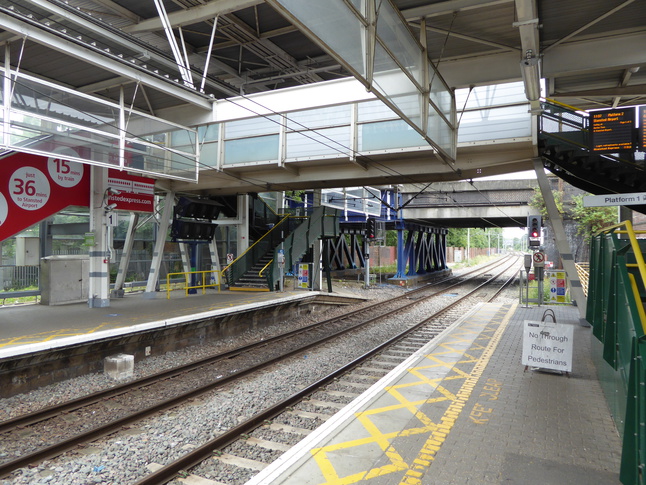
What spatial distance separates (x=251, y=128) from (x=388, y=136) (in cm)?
503

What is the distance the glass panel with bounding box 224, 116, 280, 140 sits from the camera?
1480 cm

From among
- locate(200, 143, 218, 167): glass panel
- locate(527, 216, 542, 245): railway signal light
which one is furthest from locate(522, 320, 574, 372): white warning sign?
locate(200, 143, 218, 167): glass panel

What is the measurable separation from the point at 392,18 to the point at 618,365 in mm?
5811

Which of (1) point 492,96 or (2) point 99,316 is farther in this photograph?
(1) point 492,96

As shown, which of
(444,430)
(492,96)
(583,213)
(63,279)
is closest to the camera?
(444,430)

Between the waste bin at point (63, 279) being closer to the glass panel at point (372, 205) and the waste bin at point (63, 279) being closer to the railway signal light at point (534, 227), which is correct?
the railway signal light at point (534, 227)

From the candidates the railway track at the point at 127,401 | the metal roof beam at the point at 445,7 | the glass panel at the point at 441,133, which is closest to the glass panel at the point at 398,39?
the metal roof beam at the point at 445,7

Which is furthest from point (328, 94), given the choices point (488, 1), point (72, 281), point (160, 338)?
point (72, 281)

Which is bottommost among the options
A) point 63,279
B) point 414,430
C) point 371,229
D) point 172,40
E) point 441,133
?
point 414,430

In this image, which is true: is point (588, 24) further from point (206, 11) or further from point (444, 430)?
point (206, 11)

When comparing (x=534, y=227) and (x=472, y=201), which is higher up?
(x=472, y=201)

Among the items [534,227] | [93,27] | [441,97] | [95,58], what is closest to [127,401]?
[95,58]

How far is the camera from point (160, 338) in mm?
10914

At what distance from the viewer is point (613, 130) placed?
29.5ft
